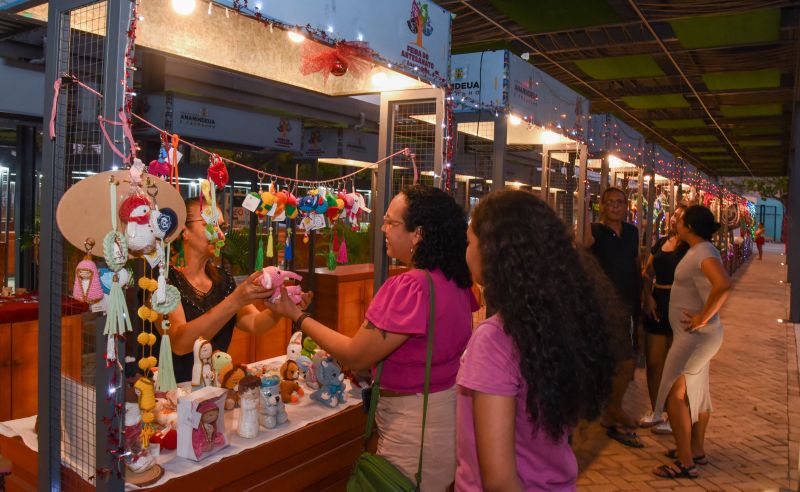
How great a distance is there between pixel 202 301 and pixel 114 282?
101 cm

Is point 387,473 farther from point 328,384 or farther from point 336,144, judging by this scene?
point 336,144

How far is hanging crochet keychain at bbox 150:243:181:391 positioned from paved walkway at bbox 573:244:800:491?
128 cm

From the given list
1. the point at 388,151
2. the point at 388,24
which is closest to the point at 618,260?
the point at 388,151

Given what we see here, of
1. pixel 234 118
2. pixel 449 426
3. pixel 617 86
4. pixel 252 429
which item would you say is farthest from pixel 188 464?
pixel 617 86

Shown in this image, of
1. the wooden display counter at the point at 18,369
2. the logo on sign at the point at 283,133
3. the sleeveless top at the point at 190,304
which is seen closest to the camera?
the sleeveless top at the point at 190,304

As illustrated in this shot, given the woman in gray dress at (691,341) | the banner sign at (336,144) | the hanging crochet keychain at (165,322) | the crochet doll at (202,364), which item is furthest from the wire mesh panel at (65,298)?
the banner sign at (336,144)

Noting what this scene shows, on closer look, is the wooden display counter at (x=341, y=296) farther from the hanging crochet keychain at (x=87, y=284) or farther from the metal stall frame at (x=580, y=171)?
the hanging crochet keychain at (x=87, y=284)

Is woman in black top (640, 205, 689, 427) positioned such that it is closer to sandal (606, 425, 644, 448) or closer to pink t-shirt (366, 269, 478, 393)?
sandal (606, 425, 644, 448)

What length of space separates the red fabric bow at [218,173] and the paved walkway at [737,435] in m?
1.52

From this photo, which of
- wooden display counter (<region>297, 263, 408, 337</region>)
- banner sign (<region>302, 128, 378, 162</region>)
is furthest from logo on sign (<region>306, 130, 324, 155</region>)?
wooden display counter (<region>297, 263, 408, 337</region>)

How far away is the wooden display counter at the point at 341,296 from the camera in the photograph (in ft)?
17.8

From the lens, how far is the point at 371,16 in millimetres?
2705

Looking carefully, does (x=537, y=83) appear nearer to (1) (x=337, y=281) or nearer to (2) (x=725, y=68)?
(1) (x=337, y=281)

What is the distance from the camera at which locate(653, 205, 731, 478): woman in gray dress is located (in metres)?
3.72
